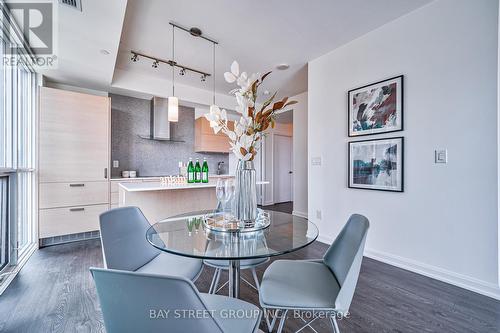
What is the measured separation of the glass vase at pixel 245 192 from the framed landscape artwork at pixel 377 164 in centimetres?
188

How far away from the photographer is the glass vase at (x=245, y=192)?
4.30ft

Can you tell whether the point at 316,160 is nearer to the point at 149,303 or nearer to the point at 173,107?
the point at 173,107

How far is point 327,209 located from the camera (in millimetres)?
3098

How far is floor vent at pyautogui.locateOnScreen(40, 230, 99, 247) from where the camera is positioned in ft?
9.87

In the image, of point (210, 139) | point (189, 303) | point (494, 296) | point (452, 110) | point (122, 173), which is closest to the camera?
point (189, 303)

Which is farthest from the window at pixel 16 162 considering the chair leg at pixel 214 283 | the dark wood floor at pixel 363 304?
the chair leg at pixel 214 283

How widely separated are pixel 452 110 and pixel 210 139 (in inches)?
155

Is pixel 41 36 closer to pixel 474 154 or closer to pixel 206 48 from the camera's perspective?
pixel 206 48

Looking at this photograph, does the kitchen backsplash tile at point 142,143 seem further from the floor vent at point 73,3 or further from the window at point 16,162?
the floor vent at point 73,3

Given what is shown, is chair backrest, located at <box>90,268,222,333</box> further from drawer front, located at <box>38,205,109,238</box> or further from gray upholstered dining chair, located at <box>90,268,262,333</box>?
drawer front, located at <box>38,205,109,238</box>

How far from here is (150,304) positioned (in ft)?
2.02

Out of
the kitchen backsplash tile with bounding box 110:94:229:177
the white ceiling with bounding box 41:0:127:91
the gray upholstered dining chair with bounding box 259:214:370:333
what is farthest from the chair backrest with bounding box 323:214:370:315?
the kitchen backsplash tile with bounding box 110:94:229:177

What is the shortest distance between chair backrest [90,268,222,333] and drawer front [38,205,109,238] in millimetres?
3283

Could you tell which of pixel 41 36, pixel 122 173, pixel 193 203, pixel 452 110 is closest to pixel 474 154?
pixel 452 110
